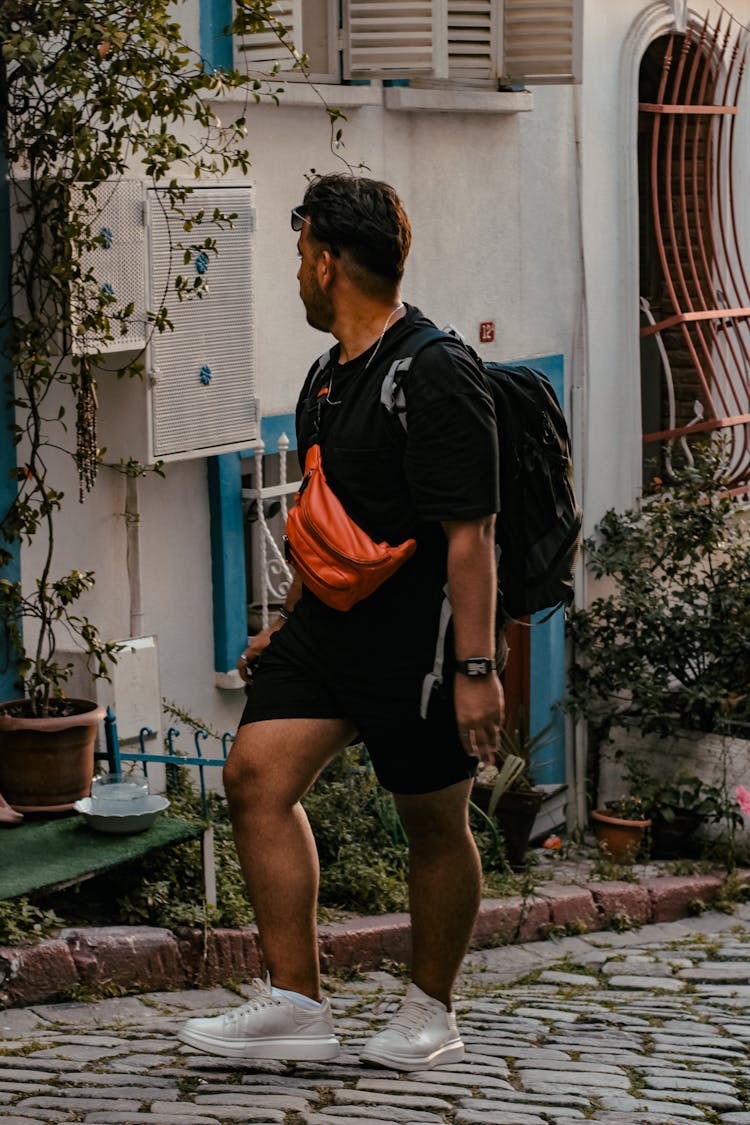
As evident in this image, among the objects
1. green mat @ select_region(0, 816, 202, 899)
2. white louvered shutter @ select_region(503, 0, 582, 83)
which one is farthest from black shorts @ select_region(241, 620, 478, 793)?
white louvered shutter @ select_region(503, 0, 582, 83)

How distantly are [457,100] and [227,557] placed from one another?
2.88 metres

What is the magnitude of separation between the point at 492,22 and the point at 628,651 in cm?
345

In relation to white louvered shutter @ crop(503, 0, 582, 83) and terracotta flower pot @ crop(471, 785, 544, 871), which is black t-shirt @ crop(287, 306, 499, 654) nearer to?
terracotta flower pot @ crop(471, 785, 544, 871)

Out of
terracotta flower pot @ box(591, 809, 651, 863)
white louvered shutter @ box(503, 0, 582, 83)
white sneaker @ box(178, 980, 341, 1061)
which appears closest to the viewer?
white sneaker @ box(178, 980, 341, 1061)

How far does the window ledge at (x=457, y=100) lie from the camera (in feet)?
28.3

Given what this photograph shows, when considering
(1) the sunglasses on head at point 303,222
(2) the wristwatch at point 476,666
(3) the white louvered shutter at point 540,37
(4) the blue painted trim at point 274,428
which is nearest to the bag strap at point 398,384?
(1) the sunglasses on head at point 303,222

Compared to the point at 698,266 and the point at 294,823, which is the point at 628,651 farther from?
the point at 294,823

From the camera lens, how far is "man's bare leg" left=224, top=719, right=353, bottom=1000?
13.3 feet

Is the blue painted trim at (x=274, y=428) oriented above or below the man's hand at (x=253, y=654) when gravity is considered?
above

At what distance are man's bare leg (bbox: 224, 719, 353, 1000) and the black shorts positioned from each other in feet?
0.16

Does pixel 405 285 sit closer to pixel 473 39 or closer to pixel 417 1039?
pixel 473 39

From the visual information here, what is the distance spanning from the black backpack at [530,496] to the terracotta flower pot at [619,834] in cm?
531

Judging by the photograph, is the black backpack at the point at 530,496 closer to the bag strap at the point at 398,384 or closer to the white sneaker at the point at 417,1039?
the bag strap at the point at 398,384

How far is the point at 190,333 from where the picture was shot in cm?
703
